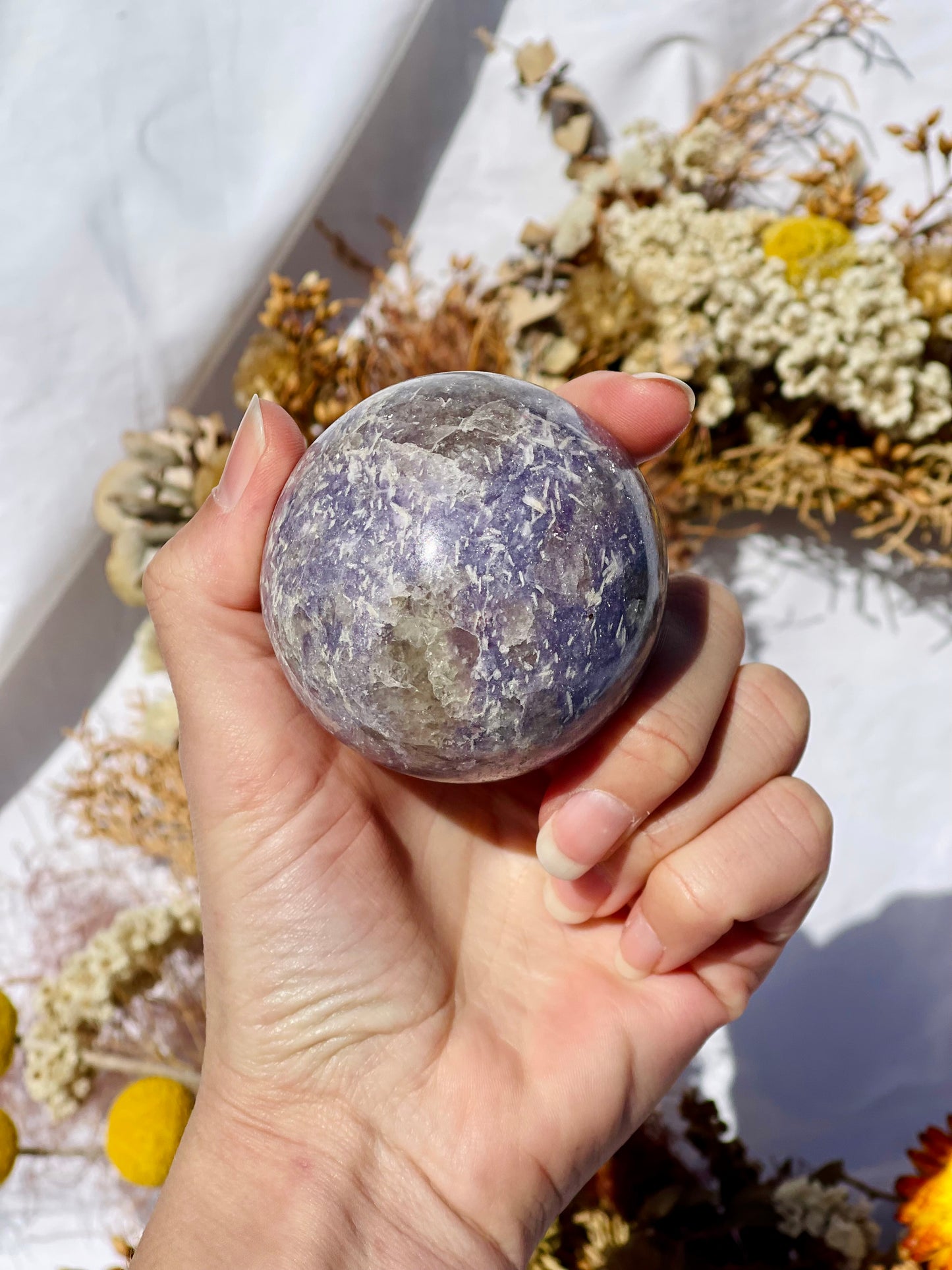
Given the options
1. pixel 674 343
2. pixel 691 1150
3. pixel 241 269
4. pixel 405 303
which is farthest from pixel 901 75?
pixel 691 1150

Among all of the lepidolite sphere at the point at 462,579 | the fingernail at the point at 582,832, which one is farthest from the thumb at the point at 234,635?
the fingernail at the point at 582,832

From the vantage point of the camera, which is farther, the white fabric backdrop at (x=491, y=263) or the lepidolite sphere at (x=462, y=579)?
the white fabric backdrop at (x=491, y=263)

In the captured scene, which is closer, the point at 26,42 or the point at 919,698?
the point at 26,42

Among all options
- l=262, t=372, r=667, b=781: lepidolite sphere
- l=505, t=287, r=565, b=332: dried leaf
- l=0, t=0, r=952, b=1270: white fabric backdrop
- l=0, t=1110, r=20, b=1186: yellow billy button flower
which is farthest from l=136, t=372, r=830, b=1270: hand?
l=0, t=0, r=952, b=1270: white fabric backdrop

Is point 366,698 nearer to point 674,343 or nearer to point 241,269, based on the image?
point 674,343

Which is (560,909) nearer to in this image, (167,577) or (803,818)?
(803,818)

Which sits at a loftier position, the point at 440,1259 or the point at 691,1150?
the point at 440,1259

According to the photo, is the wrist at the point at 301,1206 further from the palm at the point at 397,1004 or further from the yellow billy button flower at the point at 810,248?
the yellow billy button flower at the point at 810,248
